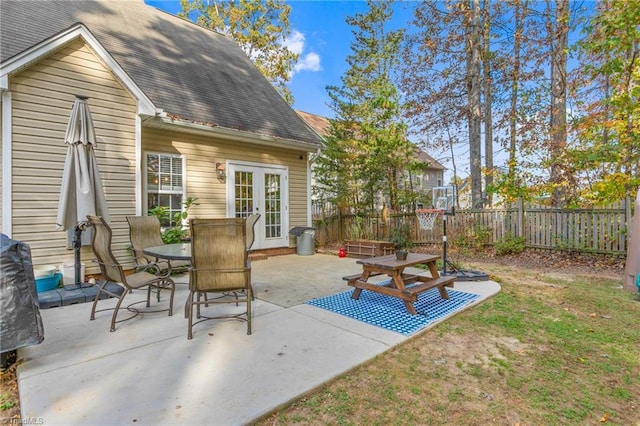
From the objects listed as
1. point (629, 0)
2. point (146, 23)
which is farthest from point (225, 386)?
point (146, 23)

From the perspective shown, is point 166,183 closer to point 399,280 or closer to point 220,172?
point 220,172

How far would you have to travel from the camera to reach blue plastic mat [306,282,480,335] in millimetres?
3430

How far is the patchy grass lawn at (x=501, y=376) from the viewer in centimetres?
200

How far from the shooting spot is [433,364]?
104 inches

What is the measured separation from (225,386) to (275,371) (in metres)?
0.37

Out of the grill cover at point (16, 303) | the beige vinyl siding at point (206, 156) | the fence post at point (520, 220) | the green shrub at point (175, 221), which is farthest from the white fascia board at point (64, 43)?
the fence post at point (520, 220)

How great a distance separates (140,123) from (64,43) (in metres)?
1.49

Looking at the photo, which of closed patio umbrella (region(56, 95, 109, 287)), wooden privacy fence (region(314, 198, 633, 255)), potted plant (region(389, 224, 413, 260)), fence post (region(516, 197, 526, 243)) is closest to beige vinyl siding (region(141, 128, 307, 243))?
closed patio umbrella (region(56, 95, 109, 287))

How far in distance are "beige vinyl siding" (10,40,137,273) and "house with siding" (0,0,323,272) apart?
0.02 metres

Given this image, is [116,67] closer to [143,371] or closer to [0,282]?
[0,282]

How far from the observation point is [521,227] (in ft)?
25.7

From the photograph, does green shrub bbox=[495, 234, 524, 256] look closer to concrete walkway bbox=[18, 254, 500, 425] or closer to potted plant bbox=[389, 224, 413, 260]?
potted plant bbox=[389, 224, 413, 260]

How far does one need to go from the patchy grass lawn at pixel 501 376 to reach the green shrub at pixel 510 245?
3923mm

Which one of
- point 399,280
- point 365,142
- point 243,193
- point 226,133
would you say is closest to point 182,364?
point 399,280
